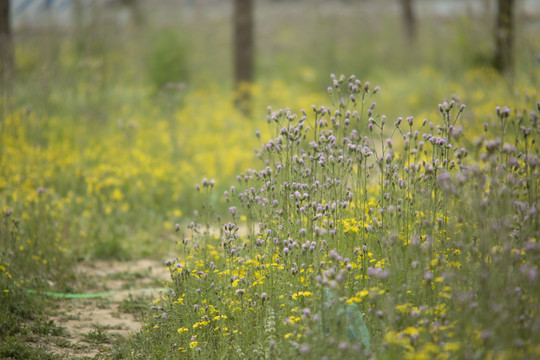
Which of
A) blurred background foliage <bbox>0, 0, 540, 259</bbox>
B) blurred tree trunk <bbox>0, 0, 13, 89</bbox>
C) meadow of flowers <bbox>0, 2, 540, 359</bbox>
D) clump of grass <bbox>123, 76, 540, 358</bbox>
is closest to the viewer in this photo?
clump of grass <bbox>123, 76, 540, 358</bbox>

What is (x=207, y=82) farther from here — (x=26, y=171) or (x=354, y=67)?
(x=26, y=171)

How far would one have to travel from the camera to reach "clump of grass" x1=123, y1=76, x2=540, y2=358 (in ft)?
9.25

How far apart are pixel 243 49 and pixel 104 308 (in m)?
9.07

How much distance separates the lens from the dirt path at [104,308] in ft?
12.8

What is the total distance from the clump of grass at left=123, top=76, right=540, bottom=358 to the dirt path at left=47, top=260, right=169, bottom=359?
339 millimetres

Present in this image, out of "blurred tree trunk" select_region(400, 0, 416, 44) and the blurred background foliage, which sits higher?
"blurred tree trunk" select_region(400, 0, 416, 44)

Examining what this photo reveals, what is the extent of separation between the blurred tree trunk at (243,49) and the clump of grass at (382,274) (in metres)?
8.21

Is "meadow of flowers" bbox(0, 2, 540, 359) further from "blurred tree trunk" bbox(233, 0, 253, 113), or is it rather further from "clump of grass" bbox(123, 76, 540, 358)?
"blurred tree trunk" bbox(233, 0, 253, 113)

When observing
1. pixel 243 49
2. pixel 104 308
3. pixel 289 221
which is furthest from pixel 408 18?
pixel 104 308

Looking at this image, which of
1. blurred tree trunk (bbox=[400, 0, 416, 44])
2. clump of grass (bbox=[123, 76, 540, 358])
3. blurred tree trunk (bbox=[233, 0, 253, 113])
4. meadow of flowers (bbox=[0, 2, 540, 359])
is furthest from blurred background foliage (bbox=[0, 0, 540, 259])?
clump of grass (bbox=[123, 76, 540, 358])

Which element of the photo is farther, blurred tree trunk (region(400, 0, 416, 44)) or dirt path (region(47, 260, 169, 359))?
blurred tree trunk (region(400, 0, 416, 44))

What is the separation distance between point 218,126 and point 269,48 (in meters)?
9.48

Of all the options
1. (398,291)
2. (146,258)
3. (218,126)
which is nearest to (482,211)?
(398,291)

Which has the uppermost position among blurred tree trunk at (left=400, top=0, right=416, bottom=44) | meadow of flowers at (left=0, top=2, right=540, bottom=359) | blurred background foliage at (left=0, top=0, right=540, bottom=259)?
blurred tree trunk at (left=400, top=0, right=416, bottom=44)
